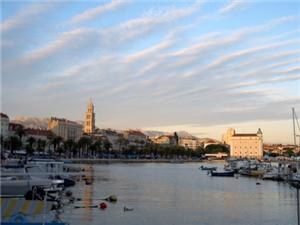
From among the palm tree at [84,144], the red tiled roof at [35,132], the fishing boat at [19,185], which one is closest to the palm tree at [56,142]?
the palm tree at [84,144]

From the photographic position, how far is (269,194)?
38.1m

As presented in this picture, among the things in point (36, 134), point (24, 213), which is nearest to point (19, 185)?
point (24, 213)

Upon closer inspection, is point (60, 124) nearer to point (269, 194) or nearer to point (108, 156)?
point (108, 156)

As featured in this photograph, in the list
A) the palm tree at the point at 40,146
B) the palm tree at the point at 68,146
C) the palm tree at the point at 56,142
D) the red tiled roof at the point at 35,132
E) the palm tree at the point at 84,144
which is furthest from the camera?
the red tiled roof at the point at 35,132

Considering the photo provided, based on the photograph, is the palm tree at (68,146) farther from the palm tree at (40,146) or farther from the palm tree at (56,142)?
the palm tree at (40,146)

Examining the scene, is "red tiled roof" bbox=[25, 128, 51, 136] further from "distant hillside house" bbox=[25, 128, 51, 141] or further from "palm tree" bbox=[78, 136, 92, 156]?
"palm tree" bbox=[78, 136, 92, 156]

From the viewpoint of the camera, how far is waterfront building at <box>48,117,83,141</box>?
183000 millimetres

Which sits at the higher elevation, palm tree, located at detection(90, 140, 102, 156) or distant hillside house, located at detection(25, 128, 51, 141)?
distant hillside house, located at detection(25, 128, 51, 141)

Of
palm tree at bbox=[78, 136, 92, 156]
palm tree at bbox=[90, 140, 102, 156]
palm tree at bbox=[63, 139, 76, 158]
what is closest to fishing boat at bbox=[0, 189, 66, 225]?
palm tree at bbox=[63, 139, 76, 158]

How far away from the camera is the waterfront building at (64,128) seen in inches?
7205

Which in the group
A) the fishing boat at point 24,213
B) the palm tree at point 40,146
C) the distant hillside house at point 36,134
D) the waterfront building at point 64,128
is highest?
the waterfront building at point 64,128

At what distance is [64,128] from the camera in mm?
185750

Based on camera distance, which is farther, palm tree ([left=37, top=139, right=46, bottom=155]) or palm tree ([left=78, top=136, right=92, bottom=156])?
palm tree ([left=78, top=136, right=92, bottom=156])

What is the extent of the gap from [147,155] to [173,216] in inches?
6514
